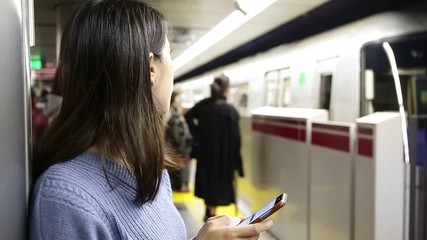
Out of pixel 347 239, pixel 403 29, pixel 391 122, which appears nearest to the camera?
pixel 391 122

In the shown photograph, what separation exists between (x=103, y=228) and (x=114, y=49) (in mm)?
348

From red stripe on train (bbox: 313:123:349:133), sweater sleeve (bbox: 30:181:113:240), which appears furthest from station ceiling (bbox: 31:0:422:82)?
sweater sleeve (bbox: 30:181:113:240)

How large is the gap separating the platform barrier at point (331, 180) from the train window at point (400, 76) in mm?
685

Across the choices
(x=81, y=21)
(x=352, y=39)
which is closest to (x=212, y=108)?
(x=352, y=39)

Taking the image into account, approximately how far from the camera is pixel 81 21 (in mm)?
1056

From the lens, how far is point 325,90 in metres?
4.81

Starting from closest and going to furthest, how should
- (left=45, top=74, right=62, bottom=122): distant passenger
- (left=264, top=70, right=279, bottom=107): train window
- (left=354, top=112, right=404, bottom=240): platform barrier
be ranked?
1. (left=45, top=74, right=62, bottom=122): distant passenger
2. (left=354, top=112, right=404, bottom=240): platform barrier
3. (left=264, top=70, right=279, bottom=107): train window

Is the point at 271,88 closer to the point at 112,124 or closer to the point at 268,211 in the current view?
the point at 268,211

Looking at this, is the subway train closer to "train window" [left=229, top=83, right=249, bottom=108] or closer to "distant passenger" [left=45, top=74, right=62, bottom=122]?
"distant passenger" [left=45, top=74, right=62, bottom=122]

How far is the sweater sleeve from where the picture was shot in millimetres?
895

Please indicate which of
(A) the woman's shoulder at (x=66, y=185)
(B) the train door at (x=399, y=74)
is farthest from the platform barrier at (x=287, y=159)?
(A) the woman's shoulder at (x=66, y=185)

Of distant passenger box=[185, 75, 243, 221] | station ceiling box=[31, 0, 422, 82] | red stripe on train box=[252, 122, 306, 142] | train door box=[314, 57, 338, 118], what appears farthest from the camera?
distant passenger box=[185, 75, 243, 221]

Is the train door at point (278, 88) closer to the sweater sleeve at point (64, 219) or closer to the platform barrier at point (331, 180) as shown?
the platform barrier at point (331, 180)

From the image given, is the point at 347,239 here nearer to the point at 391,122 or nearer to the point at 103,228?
the point at 391,122
